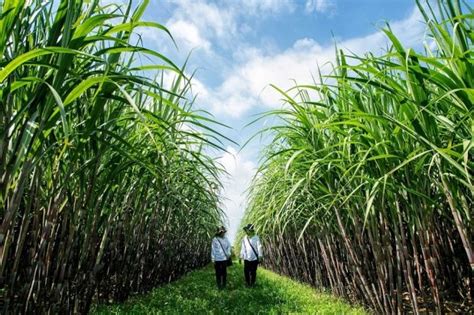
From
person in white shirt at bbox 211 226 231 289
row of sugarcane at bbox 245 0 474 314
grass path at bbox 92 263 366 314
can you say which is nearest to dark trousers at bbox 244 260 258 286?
person in white shirt at bbox 211 226 231 289

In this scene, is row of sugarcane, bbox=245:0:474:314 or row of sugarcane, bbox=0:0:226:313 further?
row of sugarcane, bbox=245:0:474:314

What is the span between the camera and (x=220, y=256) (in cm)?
740

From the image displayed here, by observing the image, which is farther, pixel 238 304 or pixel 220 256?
pixel 220 256

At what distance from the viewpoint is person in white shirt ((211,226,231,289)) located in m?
7.39

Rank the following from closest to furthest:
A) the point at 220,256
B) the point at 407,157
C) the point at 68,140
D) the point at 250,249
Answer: the point at 68,140 < the point at 407,157 < the point at 220,256 < the point at 250,249

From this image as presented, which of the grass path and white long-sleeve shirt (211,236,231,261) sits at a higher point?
white long-sleeve shirt (211,236,231,261)

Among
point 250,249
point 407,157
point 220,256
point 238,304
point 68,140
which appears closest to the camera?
point 68,140

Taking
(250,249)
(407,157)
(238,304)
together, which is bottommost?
(238,304)

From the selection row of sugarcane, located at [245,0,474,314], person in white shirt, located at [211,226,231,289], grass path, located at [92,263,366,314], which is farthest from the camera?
person in white shirt, located at [211,226,231,289]

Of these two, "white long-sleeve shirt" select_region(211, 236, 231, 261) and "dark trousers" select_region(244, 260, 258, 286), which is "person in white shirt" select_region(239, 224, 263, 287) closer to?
"dark trousers" select_region(244, 260, 258, 286)

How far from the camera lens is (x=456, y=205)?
198 centimetres

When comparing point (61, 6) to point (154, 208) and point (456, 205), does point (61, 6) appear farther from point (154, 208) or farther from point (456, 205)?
point (154, 208)

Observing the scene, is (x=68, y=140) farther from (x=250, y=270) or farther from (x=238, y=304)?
(x=250, y=270)

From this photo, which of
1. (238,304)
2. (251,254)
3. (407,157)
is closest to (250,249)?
(251,254)
